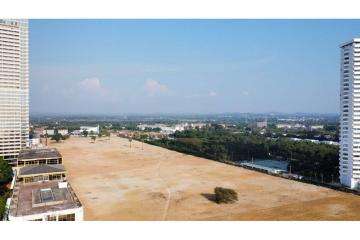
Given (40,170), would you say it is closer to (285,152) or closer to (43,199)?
(43,199)

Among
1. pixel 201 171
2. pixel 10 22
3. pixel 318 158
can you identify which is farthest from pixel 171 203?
pixel 10 22

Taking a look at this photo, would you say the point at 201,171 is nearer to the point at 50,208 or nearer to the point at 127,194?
the point at 127,194

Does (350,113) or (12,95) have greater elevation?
(12,95)

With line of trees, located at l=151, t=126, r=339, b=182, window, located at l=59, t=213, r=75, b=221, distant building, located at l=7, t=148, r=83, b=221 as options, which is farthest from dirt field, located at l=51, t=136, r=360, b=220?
line of trees, located at l=151, t=126, r=339, b=182

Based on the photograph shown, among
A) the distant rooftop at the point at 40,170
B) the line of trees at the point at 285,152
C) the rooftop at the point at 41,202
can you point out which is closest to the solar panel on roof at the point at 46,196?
the rooftop at the point at 41,202

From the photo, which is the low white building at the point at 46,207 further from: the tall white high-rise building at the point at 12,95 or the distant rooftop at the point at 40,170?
the tall white high-rise building at the point at 12,95

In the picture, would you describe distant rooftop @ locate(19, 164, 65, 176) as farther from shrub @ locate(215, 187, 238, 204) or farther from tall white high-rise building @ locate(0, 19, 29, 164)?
tall white high-rise building @ locate(0, 19, 29, 164)

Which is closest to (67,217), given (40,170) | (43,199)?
(43,199)
